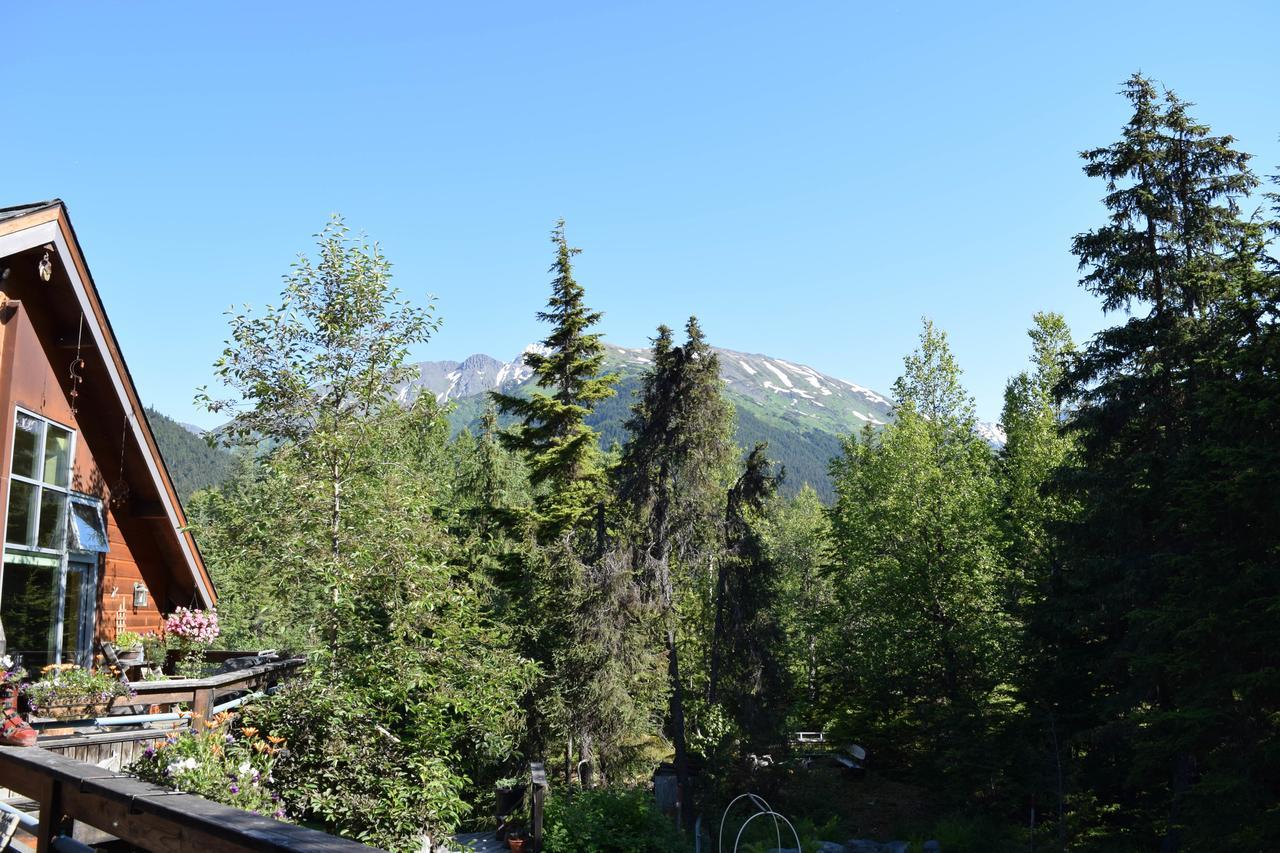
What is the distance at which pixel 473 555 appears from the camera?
24594mm

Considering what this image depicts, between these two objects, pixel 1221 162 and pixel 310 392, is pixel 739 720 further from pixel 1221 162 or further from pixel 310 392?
pixel 1221 162

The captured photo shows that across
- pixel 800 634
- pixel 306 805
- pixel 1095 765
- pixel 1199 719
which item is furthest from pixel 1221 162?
pixel 800 634

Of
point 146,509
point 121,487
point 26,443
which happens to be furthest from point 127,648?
point 26,443

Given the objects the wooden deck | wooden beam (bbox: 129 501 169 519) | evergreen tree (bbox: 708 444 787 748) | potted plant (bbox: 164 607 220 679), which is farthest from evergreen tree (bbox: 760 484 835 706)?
wooden beam (bbox: 129 501 169 519)

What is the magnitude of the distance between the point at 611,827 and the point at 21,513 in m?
9.72

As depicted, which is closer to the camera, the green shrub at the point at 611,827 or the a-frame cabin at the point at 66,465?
the a-frame cabin at the point at 66,465

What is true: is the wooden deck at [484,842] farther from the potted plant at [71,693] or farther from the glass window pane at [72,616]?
the potted plant at [71,693]

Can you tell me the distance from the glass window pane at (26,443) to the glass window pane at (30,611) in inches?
38.5

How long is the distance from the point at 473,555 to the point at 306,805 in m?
15.9

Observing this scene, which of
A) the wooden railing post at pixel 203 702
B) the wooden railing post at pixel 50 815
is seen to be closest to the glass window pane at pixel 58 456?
the wooden railing post at pixel 203 702

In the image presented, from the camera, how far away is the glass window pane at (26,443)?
8812 millimetres

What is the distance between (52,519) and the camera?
9523 millimetres

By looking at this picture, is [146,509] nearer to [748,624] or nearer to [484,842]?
[484,842]

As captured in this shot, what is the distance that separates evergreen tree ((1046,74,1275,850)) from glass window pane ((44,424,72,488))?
50.4ft
